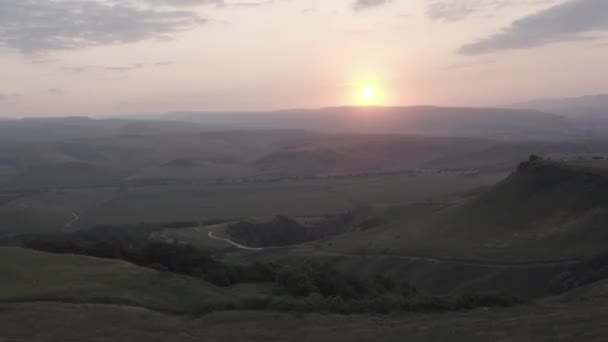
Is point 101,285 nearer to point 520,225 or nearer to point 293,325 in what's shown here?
point 293,325

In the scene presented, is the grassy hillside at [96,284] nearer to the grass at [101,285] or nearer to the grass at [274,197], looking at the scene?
the grass at [101,285]

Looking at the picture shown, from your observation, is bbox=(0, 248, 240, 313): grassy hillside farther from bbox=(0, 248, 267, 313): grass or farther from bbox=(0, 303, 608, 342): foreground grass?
bbox=(0, 303, 608, 342): foreground grass

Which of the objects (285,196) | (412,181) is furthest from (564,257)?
(412,181)

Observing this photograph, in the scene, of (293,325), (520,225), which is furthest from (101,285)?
(520,225)

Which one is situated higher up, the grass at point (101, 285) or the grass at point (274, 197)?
the grass at point (101, 285)

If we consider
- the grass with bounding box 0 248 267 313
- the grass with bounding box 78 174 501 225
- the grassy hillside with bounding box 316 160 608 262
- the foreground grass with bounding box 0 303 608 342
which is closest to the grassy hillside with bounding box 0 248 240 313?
the grass with bounding box 0 248 267 313

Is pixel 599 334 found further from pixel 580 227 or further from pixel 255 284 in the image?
pixel 580 227

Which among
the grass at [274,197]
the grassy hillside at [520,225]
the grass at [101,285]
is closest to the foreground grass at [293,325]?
the grass at [101,285]

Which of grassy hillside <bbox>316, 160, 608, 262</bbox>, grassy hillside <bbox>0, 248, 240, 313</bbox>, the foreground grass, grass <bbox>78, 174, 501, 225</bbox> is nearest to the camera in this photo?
the foreground grass
